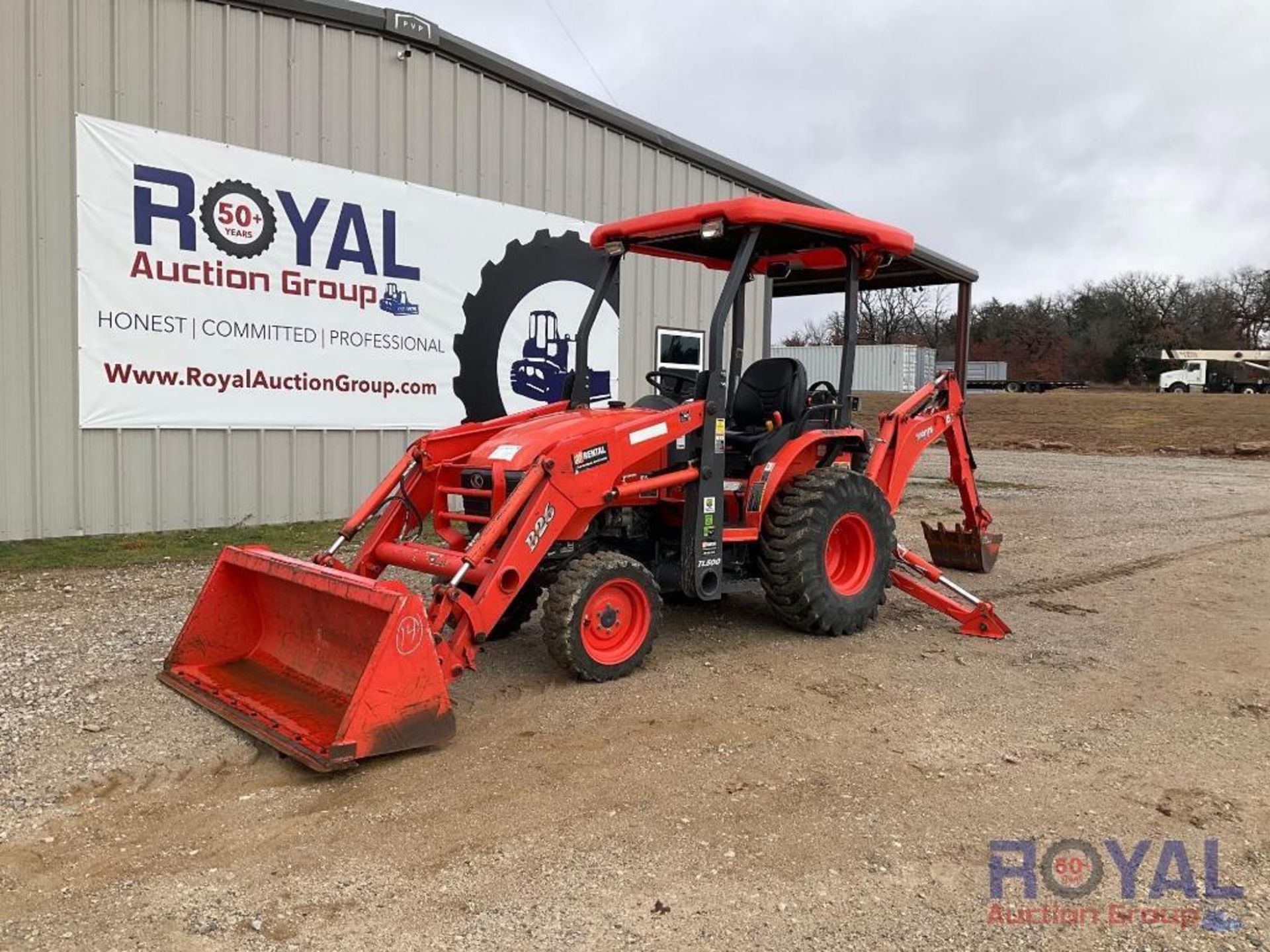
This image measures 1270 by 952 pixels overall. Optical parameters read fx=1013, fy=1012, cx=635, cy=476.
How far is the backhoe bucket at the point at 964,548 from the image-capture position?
27.6ft

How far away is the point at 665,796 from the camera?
379cm

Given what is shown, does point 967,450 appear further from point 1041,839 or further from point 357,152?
point 357,152

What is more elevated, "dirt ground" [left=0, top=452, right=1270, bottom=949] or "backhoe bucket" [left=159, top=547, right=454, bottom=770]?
"backhoe bucket" [left=159, top=547, right=454, bottom=770]

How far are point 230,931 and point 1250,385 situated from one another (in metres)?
58.3

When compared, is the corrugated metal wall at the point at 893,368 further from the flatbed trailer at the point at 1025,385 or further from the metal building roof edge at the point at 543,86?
the metal building roof edge at the point at 543,86

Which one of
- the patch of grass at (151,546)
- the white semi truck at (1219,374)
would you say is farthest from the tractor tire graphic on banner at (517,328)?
the white semi truck at (1219,374)

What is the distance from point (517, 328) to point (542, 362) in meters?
0.53

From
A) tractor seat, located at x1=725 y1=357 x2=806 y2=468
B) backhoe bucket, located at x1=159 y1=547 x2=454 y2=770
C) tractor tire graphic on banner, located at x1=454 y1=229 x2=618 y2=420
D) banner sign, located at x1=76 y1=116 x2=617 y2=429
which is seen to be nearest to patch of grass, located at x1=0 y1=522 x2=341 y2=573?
banner sign, located at x1=76 y1=116 x2=617 y2=429

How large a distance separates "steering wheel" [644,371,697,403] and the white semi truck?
53.2 meters

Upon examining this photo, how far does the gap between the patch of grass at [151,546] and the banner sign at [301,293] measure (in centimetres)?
103

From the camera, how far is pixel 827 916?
296cm

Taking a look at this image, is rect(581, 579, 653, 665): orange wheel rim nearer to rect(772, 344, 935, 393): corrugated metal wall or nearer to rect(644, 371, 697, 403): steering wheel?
rect(644, 371, 697, 403): steering wheel

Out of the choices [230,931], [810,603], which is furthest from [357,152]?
[230,931]

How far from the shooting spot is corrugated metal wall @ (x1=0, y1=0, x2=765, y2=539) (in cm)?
827
